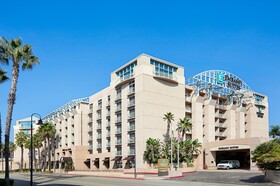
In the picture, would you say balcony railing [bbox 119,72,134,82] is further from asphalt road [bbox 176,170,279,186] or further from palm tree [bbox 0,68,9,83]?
palm tree [bbox 0,68,9,83]

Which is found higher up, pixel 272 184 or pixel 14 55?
pixel 14 55

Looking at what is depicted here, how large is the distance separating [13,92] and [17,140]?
7607 centimetres

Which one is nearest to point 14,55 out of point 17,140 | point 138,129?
point 138,129

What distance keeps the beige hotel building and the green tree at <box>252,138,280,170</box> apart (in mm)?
25151

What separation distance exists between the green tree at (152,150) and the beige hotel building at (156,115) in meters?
1.38

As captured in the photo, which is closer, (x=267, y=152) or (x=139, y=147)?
(x=267, y=152)

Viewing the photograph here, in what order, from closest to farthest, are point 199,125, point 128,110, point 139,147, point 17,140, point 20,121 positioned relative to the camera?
1. point 139,147
2. point 128,110
3. point 199,125
4. point 17,140
5. point 20,121

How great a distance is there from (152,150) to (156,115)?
781cm

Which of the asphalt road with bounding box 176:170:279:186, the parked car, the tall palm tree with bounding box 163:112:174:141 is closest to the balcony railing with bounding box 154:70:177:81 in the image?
the tall palm tree with bounding box 163:112:174:141

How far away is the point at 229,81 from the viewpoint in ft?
266

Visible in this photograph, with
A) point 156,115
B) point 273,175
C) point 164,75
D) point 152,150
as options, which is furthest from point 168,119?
point 273,175

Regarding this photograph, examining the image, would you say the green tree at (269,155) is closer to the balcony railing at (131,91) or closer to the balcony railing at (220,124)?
the balcony railing at (131,91)

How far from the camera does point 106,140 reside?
262 feet

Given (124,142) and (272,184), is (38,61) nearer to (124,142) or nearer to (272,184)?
(272,184)
